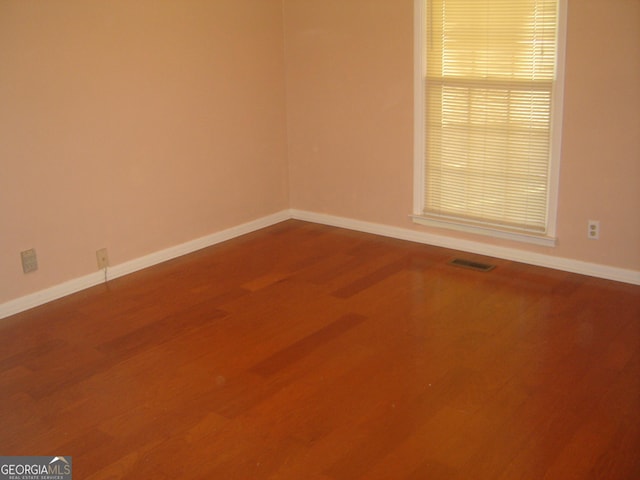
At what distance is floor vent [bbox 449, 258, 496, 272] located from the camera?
4.29 meters

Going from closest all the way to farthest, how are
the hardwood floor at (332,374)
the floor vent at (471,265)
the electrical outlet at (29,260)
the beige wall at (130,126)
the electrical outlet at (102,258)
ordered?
the hardwood floor at (332,374) → the beige wall at (130,126) → the electrical outlet at (29,260) → the electrical outlet at (102,258) → the floor vent at (471,265)

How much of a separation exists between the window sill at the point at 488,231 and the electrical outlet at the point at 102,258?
201 centimetres

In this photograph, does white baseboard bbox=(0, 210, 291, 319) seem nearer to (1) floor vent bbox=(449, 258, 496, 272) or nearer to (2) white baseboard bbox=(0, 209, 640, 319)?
(2) white baseboard bbox=(0, 209, 640, 319)

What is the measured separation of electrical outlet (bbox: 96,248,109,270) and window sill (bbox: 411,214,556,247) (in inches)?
78.9

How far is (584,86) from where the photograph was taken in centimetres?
386

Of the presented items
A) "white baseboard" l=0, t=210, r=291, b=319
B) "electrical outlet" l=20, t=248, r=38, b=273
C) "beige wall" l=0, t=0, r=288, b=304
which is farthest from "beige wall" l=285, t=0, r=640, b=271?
"electrical outlet" l=20, t=248, r=38, b=273

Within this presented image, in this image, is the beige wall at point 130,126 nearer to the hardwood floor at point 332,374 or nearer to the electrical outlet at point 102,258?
the electrical outlet at point 102,258

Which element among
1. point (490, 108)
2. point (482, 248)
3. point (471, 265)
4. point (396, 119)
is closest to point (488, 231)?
point (482, 248)

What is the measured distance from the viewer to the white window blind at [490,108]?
13.1 feet

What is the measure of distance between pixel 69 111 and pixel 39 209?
56cm

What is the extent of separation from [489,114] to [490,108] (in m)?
0.04

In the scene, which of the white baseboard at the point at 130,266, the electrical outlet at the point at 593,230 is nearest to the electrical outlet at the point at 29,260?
the white baseboard at the point at 130,266

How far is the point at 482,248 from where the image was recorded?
4.52m

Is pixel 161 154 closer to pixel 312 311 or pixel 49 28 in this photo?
pixel 49 28
